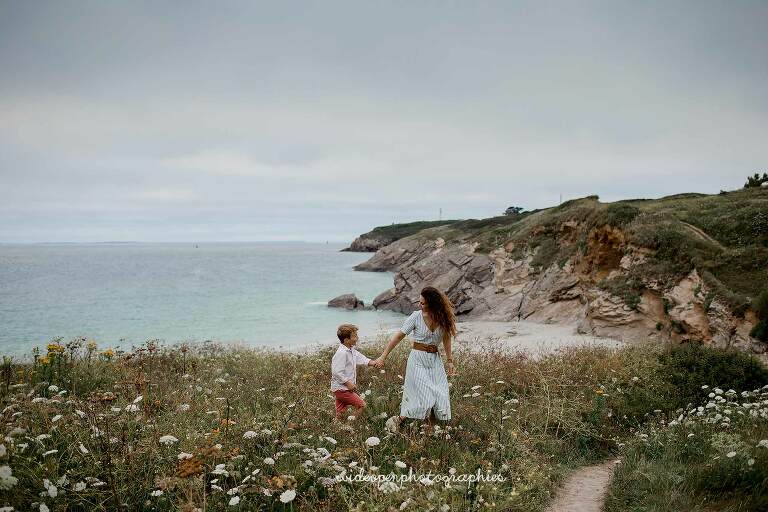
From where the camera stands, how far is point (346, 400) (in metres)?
7.08

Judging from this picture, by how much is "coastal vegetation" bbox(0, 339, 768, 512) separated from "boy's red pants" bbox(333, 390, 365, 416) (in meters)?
0.26

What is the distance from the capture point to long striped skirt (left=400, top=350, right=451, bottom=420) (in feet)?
21.3

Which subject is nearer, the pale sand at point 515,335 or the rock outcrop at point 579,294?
the rock outcrop at point 579,294

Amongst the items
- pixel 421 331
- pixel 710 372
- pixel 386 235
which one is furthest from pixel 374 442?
pixel 386 235

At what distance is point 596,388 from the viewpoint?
8953 mm

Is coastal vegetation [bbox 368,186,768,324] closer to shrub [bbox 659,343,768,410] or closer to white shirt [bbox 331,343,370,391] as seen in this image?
shrub [bbox 659,343,768,410]

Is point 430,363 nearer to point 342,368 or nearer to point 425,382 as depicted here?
point 425,382

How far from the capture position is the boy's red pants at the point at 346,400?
276 inches

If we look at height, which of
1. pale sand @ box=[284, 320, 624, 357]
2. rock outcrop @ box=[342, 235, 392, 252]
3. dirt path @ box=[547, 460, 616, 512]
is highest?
rock outcrop @ box=[342, 235, 392, 252]

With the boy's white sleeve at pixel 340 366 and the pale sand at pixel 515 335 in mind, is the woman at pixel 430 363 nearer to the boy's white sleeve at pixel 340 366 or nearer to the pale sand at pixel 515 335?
A: the boy's white sleeve at pixel 340 366

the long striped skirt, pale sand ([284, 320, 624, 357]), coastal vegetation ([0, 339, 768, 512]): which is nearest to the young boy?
coastal vegetation ([0, 339, 768, 512])

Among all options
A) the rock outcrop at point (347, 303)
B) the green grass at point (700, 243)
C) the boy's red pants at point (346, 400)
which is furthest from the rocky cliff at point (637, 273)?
the boy's red pants at point (346, 400)

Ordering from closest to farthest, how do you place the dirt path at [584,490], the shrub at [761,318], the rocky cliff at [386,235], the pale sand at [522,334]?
1. the dirt path at [584,490]
2. the shrub at [761,318]
3. the pale sand at [522,334]
4. the rocky cliff at [386,235]

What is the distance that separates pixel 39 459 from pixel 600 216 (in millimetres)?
25129
